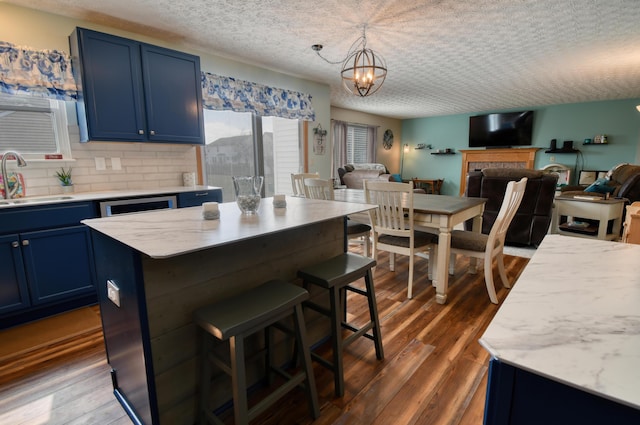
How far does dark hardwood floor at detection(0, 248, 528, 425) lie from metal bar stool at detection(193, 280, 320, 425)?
0.23 meters

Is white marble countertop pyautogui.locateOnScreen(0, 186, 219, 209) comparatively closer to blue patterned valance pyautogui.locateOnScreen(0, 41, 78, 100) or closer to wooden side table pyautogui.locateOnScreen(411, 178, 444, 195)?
blue patterned valance pyautogui.locateOnScreen(0, 41, 78, 100)

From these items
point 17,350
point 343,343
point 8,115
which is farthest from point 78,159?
point 343,343

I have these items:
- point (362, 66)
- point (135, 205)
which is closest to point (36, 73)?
point (135, 205)

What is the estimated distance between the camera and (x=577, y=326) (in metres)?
0.60

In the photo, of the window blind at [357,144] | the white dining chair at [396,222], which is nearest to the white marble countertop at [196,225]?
the white dining chair at [396,222]

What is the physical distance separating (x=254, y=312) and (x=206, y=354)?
29cm

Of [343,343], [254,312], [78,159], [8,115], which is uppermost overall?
[8,115]

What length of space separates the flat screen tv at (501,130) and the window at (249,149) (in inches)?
211

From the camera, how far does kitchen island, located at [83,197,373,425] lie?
3.83 feet

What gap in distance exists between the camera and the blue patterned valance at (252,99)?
141 inches

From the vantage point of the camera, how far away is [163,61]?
115 inches

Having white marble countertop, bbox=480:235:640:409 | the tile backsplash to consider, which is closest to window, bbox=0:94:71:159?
the tile backsplash

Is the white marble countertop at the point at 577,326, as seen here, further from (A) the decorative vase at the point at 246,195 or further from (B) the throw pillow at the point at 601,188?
(B) the throw pillow at the point at 601,188

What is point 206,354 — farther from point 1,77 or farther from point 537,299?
point 1,77
